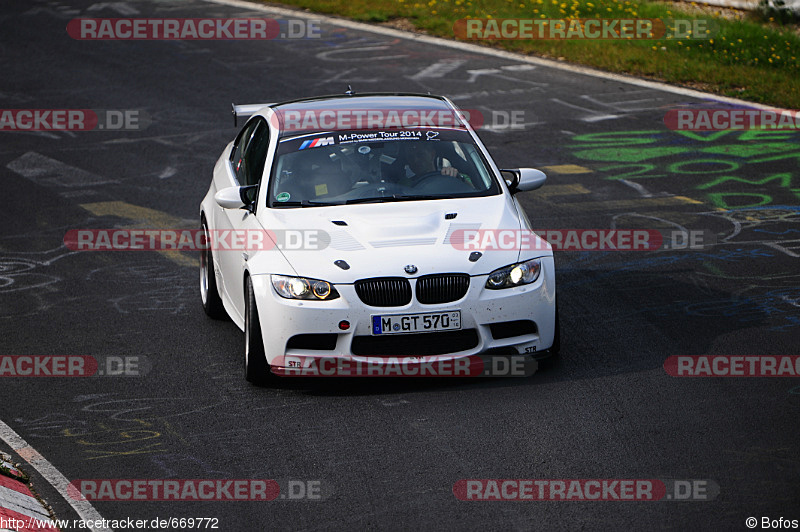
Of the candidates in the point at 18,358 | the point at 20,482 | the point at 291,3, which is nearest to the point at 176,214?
the point at 18,358

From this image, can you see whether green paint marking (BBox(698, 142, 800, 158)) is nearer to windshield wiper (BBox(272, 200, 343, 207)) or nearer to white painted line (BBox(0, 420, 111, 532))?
windshield wiper (BBox(272, 200, 343, 207))

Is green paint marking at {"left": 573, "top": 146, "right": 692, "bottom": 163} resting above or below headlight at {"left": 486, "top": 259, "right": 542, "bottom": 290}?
below

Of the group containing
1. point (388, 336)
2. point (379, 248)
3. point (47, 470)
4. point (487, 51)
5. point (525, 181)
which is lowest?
point (47, 470)

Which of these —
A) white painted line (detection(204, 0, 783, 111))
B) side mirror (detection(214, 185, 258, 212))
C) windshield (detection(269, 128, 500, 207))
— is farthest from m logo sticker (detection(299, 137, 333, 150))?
white painted line (detection(204, 0, 783, 111))

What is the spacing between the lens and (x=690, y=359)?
7961mm

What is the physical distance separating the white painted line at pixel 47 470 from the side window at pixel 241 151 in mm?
3034

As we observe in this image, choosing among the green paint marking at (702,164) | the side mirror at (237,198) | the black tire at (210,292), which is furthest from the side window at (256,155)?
the green paint marking at (702,164)

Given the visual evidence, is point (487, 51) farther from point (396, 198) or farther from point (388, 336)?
point (388, 336)

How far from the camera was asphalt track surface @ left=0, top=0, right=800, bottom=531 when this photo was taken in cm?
612

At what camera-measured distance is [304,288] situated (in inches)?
295

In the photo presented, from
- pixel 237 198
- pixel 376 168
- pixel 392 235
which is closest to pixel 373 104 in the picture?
pixel 376 168

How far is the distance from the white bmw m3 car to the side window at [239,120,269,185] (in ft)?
0.09

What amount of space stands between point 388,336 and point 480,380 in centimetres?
75

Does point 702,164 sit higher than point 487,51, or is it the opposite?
point 487,51
